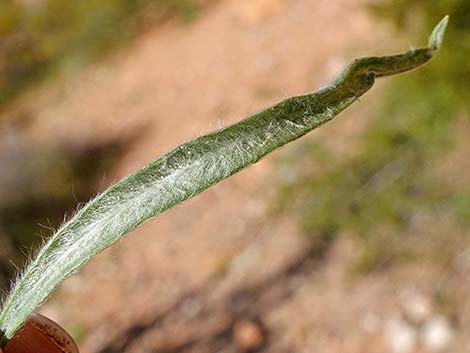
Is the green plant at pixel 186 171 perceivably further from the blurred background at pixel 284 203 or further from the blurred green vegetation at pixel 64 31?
the blurred green vegetation at pixel 64 31

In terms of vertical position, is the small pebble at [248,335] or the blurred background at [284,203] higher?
the blurred background at [284,203]

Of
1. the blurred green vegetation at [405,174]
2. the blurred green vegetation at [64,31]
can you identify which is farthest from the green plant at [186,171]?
the blurred green vegetation at [64,31]

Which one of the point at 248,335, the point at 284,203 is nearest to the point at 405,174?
the point at 284,203

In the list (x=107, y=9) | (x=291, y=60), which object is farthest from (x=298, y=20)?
(x=107, y=9)

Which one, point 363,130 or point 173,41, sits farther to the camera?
point 173,41

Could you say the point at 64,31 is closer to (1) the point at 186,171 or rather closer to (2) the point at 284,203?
(2) the point at 284,203

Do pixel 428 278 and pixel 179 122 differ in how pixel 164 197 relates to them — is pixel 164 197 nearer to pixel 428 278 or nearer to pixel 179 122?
pixel 428 278
